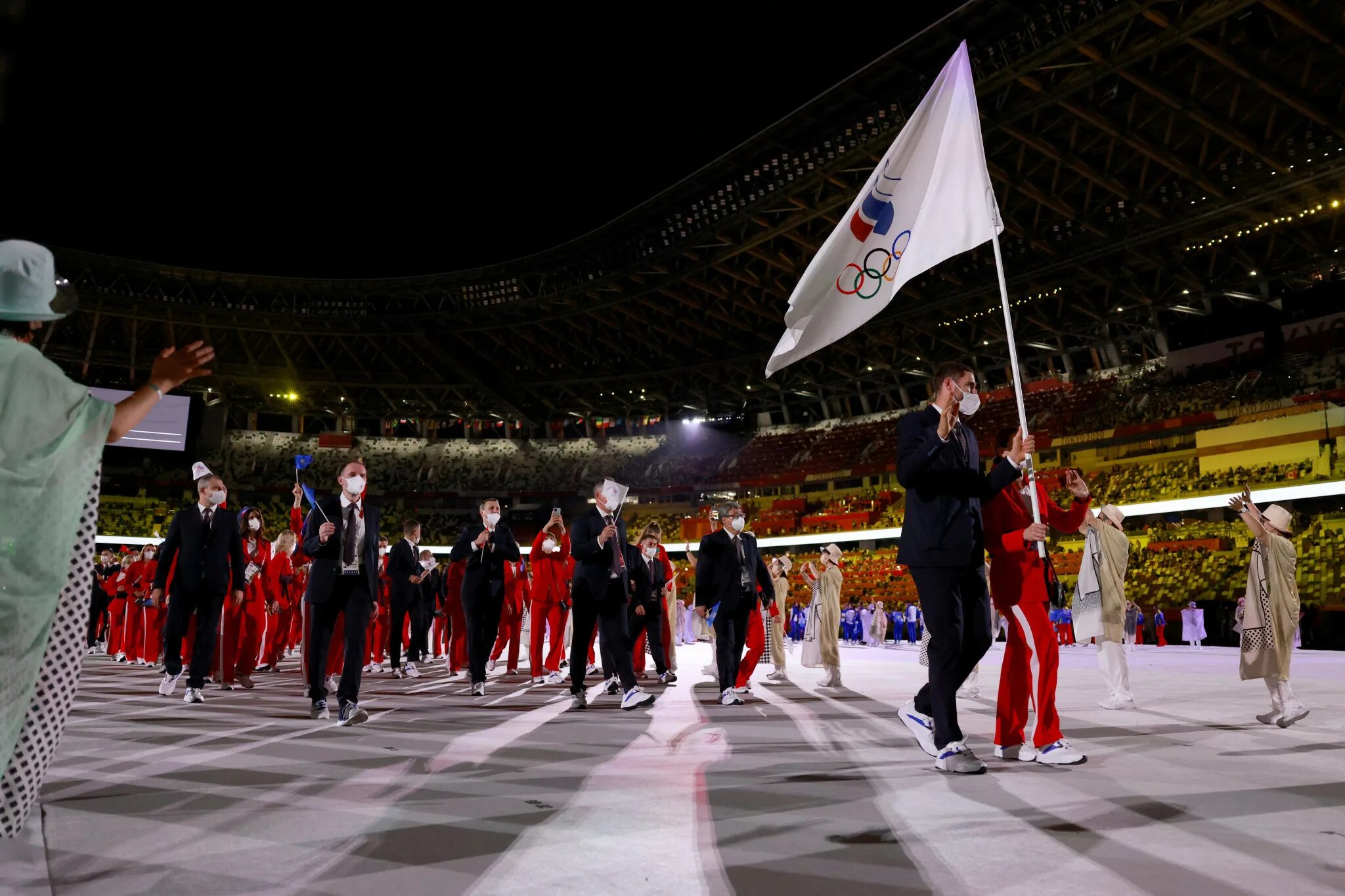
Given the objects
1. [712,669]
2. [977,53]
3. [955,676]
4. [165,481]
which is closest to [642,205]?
[977,53]

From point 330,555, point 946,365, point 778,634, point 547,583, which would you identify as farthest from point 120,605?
point 946,365

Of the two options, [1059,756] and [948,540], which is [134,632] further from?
[1059,756]

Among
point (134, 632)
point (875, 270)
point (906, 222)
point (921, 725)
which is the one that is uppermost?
point (906, 222)

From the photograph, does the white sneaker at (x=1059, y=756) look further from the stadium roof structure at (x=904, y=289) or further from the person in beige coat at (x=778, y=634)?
the stadium roof structure at (x=904, y=289)

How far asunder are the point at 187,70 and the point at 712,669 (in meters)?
17.9

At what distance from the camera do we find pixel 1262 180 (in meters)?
20.0

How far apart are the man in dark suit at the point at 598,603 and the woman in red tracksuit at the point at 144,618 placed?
7288mm

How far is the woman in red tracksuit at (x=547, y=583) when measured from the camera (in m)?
9.48

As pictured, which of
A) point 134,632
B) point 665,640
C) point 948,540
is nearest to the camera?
point 948,540

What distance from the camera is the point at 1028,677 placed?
4.58m

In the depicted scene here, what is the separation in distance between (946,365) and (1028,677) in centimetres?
169

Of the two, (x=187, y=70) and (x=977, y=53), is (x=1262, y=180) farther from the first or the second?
(x=187, y=70)

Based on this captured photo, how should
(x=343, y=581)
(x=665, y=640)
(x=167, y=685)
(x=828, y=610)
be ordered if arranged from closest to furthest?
1. (x=343, y=581)
2. (x=167, y=685)
3. (x=828, y=610)
4. (x=665, y=640)

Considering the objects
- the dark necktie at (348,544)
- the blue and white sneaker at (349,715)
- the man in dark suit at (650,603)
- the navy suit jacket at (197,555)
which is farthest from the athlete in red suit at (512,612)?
the blue and white sneaker at (349,715)
